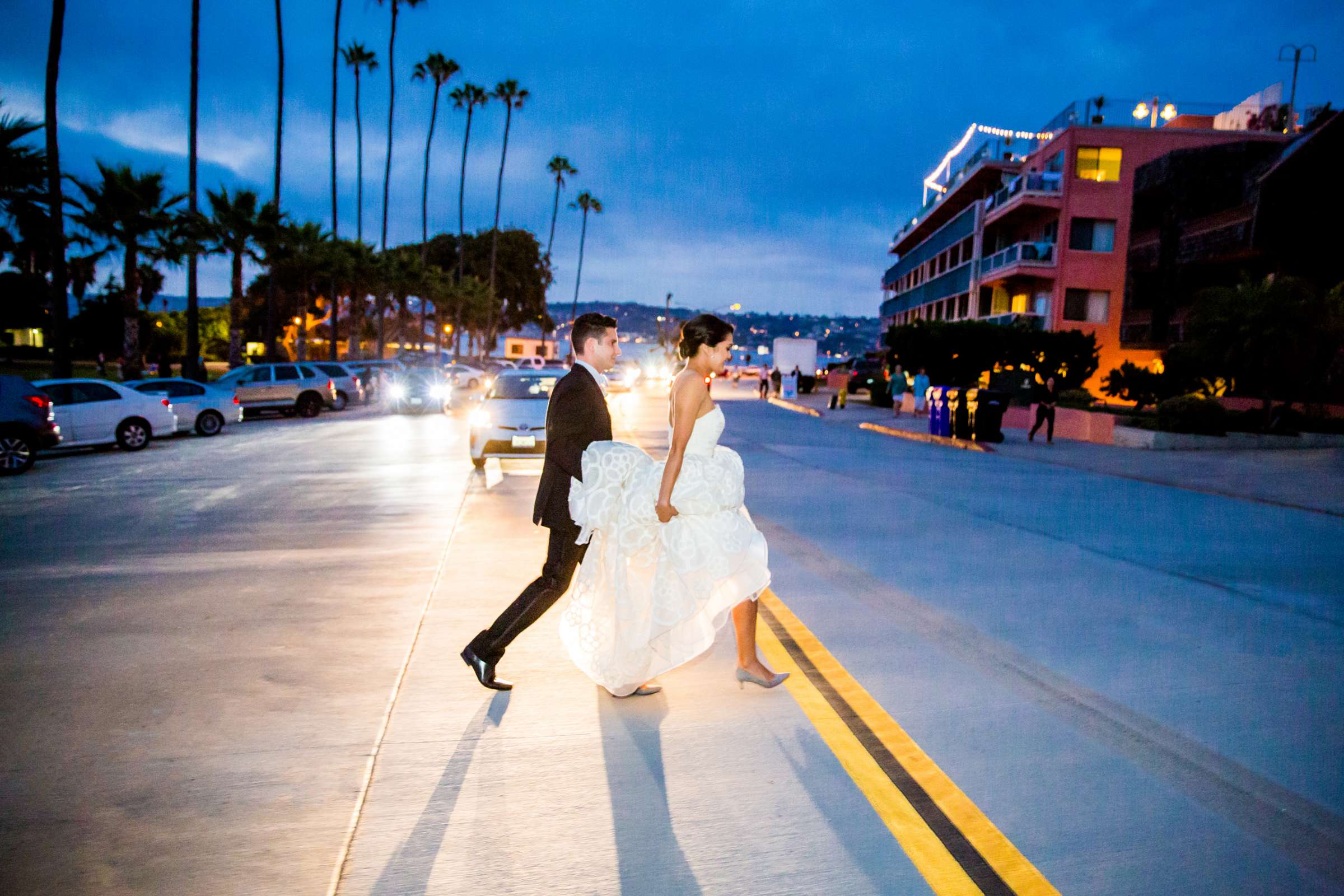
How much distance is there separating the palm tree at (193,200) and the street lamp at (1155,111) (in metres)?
39.1

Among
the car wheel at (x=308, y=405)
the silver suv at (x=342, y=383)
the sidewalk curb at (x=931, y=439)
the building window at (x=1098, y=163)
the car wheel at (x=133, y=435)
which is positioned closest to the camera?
the car wheel at (x=133, y=435)

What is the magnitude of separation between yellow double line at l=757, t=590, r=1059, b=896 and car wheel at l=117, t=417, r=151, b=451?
16.7 m

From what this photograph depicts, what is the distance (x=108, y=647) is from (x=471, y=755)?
2.90m

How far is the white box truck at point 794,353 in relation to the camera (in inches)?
2434

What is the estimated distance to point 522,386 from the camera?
47.5 ft

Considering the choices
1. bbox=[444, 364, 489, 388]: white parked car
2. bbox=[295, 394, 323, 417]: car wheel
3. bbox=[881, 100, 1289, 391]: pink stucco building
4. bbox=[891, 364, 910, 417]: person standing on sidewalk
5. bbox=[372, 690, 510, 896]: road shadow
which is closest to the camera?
bbox=[372, 690, 510, 896]: road shadow

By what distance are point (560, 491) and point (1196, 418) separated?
2012 centimetres

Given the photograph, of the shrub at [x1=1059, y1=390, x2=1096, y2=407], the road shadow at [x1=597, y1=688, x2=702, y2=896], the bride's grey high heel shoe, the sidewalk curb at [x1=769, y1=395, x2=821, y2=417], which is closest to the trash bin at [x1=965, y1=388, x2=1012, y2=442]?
the shrub at [x1=1059, y1=390, x2=1096, y2=407]

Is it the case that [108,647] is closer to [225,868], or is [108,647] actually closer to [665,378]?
[225,868]

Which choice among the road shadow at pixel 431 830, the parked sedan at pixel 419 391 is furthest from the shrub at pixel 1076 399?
the road shadow at pixel 431 830

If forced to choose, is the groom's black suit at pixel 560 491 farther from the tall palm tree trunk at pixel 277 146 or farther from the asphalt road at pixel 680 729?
the tall palm tree trunk at pixel 277 146

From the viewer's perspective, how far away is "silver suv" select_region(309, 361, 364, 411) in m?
30.6

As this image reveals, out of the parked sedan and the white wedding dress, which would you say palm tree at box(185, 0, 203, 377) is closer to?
the parked sedan

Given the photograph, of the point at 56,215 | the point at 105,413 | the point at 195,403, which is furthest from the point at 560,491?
the point at 56,215
